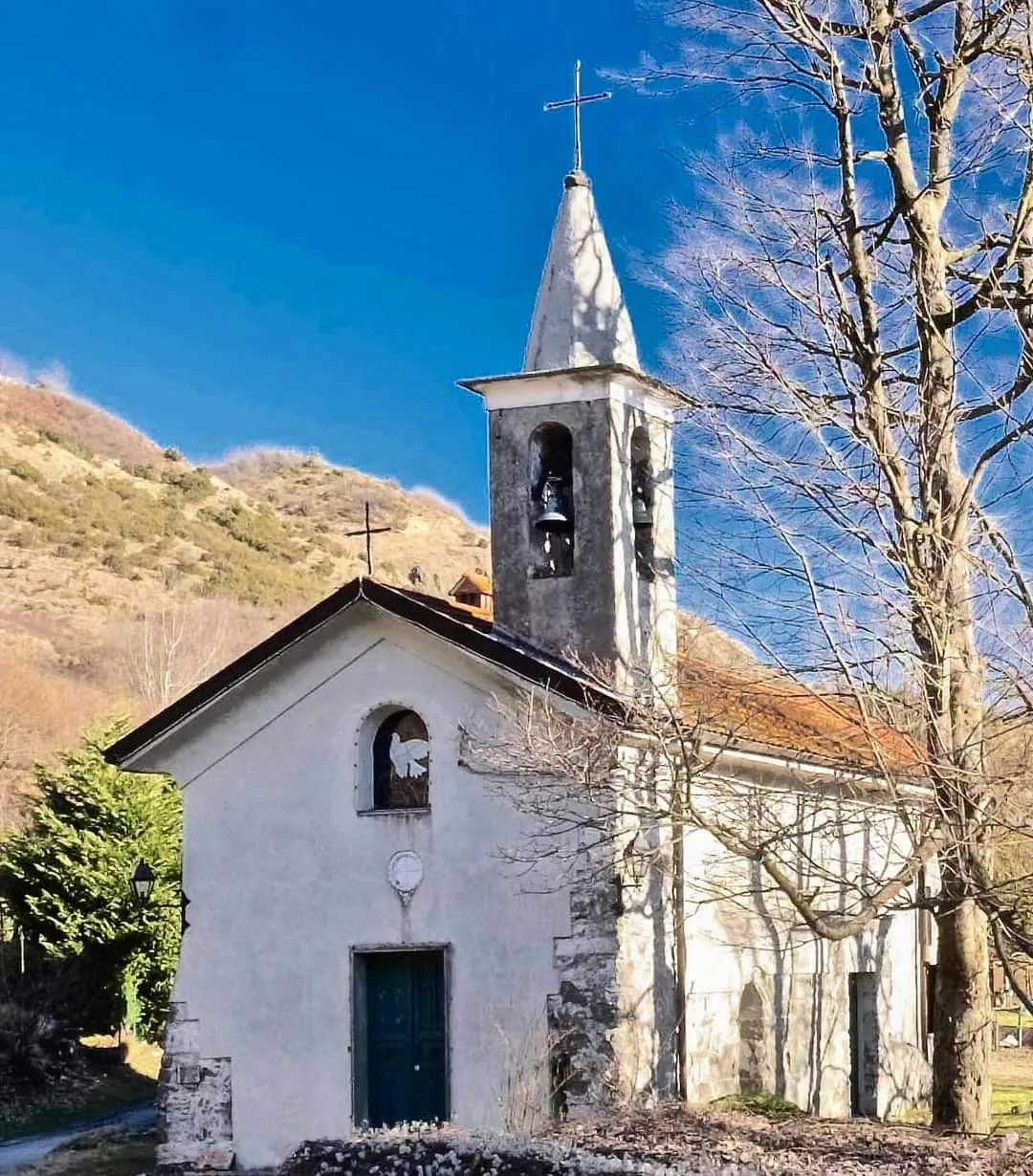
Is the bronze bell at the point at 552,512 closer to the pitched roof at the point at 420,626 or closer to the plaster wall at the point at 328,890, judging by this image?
the pitched roof at the point at 420,626

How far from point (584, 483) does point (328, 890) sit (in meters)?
4.44

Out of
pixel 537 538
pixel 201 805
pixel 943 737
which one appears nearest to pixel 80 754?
pixel 201 805

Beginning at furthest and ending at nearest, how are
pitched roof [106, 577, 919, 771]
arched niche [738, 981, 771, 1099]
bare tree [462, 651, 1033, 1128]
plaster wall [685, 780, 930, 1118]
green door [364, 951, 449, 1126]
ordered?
arched niche [738, 981, 771, 1099] < plaster wall [685, 780, 930, 1118] < green door [364, 951, 449, 1126] < pitched roof [106, 577, 919, 771] < bare tree [462, 651, 1033, 1128]

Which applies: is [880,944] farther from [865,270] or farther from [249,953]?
[865,270]

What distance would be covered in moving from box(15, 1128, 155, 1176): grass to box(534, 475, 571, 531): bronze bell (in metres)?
7.30

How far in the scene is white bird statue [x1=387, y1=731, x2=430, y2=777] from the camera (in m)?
15.4

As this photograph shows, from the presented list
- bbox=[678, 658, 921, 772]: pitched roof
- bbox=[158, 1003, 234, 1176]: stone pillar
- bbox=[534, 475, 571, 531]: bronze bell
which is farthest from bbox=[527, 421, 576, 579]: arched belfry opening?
bbox=[158, 1003, 234, 1176]: stone pillar

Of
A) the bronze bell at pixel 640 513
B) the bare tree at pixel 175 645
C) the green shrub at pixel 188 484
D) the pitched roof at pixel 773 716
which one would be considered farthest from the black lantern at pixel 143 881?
the green shrub at pixel 188 484

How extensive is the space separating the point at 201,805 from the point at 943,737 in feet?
24.5

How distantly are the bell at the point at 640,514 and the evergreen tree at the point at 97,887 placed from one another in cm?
995

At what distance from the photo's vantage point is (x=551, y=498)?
15562 millimetres

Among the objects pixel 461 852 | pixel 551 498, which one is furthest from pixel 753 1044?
pixel 551 498

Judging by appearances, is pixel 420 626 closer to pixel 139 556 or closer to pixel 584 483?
pixel 584 483

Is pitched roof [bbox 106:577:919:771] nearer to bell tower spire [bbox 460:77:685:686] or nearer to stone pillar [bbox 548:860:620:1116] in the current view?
bell tower spire [bbox 460:77:685:686]
